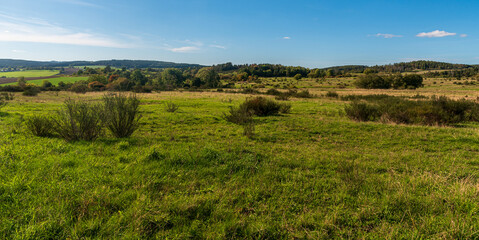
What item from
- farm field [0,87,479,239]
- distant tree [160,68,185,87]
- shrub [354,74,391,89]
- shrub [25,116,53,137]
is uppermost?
distant tree [160,68,185,87]

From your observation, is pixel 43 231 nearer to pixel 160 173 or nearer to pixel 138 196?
pixel 138 196

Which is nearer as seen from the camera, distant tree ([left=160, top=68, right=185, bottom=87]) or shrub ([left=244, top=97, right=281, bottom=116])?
shrub ([left=244, top=97, right=281, bottom=116])

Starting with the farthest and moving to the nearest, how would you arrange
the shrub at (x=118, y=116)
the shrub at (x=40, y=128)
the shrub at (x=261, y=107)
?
1. the shrub at (x=261, y=107)
2. the shrub at (x=118, y=116)
3. the shrub at (x=40, y=128)

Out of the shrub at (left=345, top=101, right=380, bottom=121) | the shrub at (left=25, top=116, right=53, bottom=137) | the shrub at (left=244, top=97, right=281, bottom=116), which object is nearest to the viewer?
the shrub at (left=25, top=116, right=53, bottom=137)

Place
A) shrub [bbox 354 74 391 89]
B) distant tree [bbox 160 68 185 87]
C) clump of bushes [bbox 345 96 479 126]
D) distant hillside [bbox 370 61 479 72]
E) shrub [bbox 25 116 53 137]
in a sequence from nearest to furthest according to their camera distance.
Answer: shrub [bbox 25 116 53 137], clump of bushes [bbox 345 96 479 126], shrub [bbox 354 74 391 89], distant tree [bbox 160 68 185 87], distant hillside [bbox 370 61 479 72]

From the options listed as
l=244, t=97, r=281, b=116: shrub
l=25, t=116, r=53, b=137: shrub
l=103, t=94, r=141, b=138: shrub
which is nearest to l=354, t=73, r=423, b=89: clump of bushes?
l=244, t=97, r=281, b=116: shrub

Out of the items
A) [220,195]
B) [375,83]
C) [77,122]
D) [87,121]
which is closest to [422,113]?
[220,195]

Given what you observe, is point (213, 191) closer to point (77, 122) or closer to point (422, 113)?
point (77, 122)

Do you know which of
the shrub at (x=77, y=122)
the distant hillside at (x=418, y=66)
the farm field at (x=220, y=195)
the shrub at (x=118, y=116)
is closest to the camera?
the farm field at (x=220, y=195)

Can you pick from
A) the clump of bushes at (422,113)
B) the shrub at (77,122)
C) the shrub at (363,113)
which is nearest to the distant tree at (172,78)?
the shrub at (363,113)

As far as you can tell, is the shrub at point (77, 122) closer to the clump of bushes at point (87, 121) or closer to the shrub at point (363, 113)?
the clump of bushes at point (87, 121)

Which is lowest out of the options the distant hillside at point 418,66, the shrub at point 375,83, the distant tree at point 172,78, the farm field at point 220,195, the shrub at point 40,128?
the farm field at point 220,195

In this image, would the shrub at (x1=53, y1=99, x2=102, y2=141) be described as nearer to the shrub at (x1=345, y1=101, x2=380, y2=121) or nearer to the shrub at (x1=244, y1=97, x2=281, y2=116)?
the shrub at (x1=244, y1=97, x2=281, y2=116)

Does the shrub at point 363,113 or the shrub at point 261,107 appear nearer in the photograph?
the shrub at point 363,113
